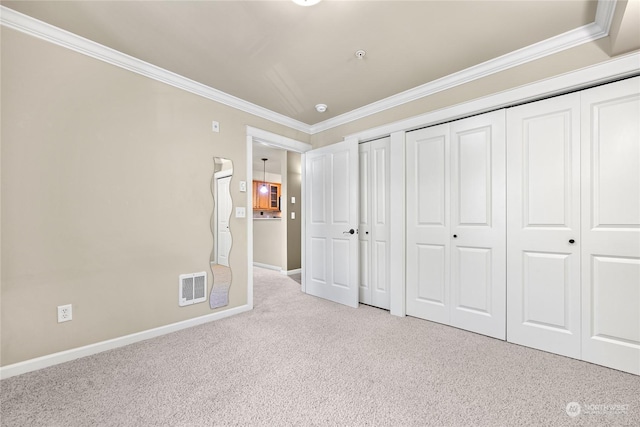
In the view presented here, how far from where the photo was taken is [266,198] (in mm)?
7242

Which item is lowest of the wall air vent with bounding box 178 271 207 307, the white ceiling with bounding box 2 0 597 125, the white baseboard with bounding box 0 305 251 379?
the white baseboard with bounding box 0 305 251 379

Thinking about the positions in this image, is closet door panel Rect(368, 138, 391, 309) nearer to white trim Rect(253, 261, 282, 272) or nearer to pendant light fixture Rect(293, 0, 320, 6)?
pendant light fixture Rect(293, 0, 320, 6)

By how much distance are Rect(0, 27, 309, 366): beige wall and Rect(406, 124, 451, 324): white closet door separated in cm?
219

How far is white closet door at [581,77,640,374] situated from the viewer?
76.2 inches

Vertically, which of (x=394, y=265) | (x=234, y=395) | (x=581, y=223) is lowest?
(x=234, y=395)

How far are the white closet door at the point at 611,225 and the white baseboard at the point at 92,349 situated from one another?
3.30 meters

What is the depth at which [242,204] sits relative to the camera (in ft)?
10.7

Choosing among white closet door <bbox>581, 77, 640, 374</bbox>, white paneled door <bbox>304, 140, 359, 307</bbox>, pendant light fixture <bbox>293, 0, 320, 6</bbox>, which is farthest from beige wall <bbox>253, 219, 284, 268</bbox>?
white closet door <bbox>581, 77, 640, 374</bbox>

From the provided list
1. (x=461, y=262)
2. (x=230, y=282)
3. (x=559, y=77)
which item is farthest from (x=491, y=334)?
(x=230, y=282)

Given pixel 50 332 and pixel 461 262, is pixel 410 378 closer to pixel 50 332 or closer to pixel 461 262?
pixel 461 262

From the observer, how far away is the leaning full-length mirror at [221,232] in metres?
3.01

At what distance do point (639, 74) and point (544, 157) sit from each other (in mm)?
727

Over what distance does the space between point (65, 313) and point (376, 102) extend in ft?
11.5

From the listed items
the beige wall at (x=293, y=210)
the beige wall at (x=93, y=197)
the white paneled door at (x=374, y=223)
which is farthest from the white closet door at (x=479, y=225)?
the beige wall at (x=293, y=210)
